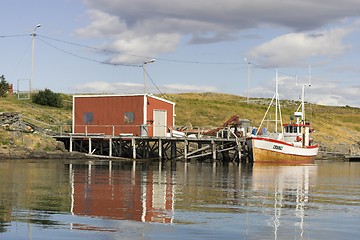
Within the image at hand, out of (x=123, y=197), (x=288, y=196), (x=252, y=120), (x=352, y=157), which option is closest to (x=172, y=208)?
(x=123, y=197)

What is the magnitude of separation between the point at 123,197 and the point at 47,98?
5691 cm

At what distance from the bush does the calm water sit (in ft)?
147

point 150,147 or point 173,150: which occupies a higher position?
point 150,147

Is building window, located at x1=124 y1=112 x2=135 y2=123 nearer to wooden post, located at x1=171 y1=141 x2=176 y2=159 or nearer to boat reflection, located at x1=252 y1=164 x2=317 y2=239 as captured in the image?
wooden post, located at x1=171 y1=141 x2=176 y2=159

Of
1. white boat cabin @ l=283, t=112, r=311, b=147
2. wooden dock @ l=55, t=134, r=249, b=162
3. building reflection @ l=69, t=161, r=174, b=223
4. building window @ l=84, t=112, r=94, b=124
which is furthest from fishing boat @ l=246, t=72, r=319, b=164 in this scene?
building reflection @ l=69, t=161, r=174, b=223

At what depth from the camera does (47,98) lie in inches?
3199

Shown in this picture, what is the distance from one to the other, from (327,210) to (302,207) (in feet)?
3.94

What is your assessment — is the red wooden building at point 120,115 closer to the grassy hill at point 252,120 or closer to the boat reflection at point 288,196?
the boat reflection at point 288,196

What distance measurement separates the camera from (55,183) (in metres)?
32.2

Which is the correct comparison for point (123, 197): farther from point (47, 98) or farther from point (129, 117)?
point (47, 98)

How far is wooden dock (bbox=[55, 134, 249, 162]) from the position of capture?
60562mm

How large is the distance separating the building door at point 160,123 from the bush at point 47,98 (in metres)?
22.4

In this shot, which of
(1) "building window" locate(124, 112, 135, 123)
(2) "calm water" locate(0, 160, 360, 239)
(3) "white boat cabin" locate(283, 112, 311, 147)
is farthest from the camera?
(3) "white boat cabin" locate(283, 112, 311, 147)

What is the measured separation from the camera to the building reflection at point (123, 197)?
69.7 feet
